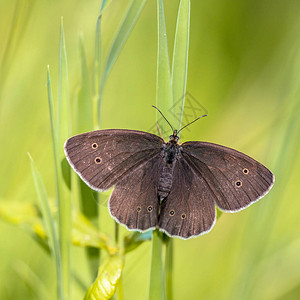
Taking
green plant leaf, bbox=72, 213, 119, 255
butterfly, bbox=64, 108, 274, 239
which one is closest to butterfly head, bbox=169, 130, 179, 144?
butterfly, bbox=64, 108, 274, 239

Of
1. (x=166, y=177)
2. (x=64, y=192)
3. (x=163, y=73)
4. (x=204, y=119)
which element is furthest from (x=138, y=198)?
(x=204, y=119)

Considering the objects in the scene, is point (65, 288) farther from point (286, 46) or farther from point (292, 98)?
point (286, 46)

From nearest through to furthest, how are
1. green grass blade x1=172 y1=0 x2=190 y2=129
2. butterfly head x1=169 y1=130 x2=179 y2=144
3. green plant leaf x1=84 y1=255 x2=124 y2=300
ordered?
green plant leaf x1=84 y1=255 x2=124 y2=300
green grass blade x1=172 y1=0 x2=190 y2=129
butterfly head x1=169 y1=130 x2=179 y2=144

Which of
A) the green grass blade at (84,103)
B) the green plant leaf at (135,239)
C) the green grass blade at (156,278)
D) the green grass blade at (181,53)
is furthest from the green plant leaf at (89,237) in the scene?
the green grass blade at (181,53)

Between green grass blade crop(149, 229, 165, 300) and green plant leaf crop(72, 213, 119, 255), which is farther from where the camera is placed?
green plant leaf crop(72, 213, 119, 255)

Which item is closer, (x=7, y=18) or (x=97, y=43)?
(x=97, y=43)

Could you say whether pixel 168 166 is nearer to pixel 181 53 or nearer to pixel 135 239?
pixel 135 239

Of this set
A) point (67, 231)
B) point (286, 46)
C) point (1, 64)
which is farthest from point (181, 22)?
point (286, 46)

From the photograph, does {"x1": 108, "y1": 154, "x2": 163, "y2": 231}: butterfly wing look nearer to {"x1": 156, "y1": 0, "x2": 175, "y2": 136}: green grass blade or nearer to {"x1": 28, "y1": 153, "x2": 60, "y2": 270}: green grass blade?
{"x1": 28, "y1": 153, "x2": 60, "y2": 270}: green grass blade
